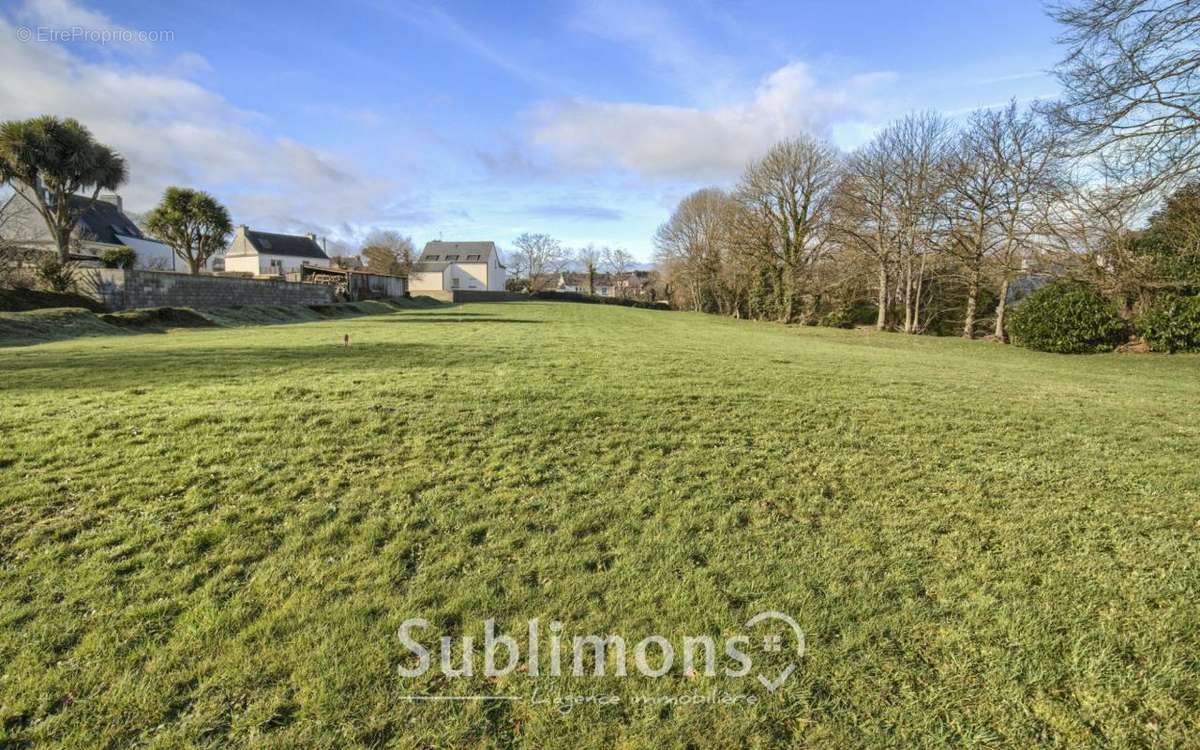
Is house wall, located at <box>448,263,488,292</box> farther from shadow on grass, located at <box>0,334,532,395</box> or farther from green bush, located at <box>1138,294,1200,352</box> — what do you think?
green bush, located at <box>1138,294,1200,352</box>

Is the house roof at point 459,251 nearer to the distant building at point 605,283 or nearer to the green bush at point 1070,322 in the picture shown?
the distant building at point 605,283

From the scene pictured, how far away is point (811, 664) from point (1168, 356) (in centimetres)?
1942

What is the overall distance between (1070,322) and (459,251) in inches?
2416

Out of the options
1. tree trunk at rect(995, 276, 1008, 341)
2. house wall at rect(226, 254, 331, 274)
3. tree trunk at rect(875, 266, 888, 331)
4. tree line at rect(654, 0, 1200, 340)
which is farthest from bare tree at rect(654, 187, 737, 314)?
house wall at rect(226, 254, 331, 274)

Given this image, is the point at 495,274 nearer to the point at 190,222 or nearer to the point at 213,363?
the point at 190,222

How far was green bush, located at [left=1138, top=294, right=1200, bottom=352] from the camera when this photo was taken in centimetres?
1482

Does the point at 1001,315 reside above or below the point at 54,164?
below

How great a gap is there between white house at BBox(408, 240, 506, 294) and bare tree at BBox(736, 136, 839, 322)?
36939 millimetres

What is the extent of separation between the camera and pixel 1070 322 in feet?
55.2

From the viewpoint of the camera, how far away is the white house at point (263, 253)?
2173 inches

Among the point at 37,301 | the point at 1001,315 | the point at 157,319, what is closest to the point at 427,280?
the point at 37,301

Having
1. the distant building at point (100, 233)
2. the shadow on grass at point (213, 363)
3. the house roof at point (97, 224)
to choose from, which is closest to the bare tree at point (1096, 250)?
the shadow on grass at point (213, 363)

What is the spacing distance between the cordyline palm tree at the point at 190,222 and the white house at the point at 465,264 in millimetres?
Result: 21577

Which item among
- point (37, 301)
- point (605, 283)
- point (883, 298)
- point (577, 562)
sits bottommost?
point (577, 562)
